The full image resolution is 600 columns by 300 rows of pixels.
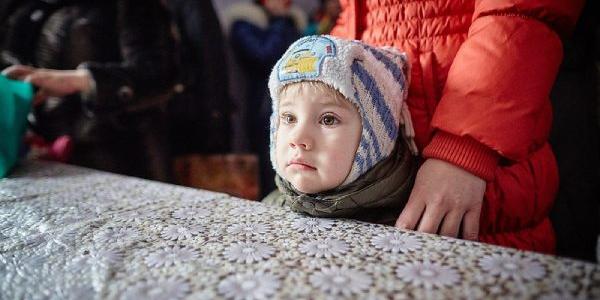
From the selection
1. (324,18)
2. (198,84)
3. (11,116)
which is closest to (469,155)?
(11,116)

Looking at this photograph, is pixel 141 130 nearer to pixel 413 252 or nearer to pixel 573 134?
pixel 413 252

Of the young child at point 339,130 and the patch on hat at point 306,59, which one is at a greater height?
the patch on hat at point 306,59

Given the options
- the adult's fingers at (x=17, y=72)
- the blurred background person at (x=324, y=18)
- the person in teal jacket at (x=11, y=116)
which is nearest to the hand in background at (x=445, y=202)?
the person in teal jacket at (x=11, y=116)

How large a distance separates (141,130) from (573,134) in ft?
4.89

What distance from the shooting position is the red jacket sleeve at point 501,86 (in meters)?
0.60

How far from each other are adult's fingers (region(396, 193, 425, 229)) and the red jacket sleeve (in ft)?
0.28

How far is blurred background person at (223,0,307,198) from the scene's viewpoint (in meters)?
2.30

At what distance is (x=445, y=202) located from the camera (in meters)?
0.59

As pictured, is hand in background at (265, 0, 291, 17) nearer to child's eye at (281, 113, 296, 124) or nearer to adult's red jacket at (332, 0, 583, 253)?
adult's red jacket at (332, 0, 583, 253)

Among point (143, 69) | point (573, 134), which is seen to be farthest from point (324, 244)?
point (143, 69)

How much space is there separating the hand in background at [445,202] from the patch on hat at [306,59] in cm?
25

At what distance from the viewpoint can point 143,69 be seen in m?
1.40

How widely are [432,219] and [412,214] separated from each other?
31 millimetres

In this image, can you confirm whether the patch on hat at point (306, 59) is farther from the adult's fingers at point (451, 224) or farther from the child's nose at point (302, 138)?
the adult's fingers at point (451, 224)
